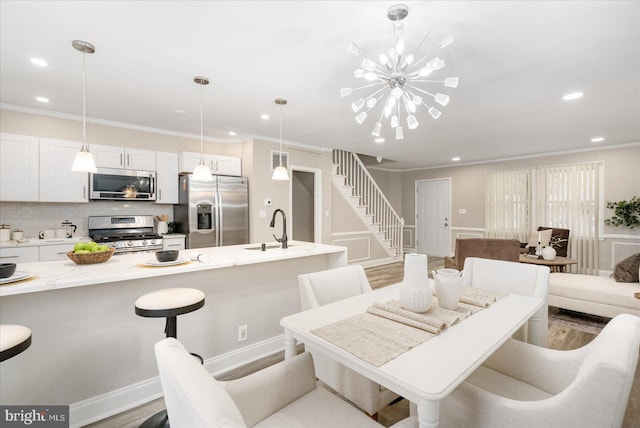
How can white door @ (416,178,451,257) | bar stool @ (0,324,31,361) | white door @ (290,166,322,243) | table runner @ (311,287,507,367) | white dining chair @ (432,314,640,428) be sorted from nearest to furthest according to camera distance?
white dining chair @ (432,314,640,428)
table runner @ (311,287,507,367)
bar stool @ (0,324,31,361)
white door @ (290,166,322,243)
white door @ (416,178,451,257)

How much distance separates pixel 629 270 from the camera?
10.7ft

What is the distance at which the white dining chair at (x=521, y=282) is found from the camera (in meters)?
1.84

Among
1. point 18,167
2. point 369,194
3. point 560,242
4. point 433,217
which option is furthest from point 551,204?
point 18,167

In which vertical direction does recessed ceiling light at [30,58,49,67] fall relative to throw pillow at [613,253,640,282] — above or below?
above

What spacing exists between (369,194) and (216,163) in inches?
137

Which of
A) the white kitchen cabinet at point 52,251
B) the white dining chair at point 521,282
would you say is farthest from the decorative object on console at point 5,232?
the white dining chair at point 521,282

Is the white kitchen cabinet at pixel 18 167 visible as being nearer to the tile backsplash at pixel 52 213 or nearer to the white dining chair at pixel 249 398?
the tile backsplash at pixel 52 213

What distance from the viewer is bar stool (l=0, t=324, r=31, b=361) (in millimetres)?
1200

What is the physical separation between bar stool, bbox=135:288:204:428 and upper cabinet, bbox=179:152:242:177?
3.09 metres

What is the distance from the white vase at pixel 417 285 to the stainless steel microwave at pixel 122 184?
3978mm

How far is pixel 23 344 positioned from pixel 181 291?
A: 2.31 ft

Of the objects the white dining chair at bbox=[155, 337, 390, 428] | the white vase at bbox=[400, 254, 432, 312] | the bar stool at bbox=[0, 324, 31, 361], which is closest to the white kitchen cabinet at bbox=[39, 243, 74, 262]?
the bar stool at bbox=[0, 324, 31, 361]

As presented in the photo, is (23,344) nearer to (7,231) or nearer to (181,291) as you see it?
(181,291)

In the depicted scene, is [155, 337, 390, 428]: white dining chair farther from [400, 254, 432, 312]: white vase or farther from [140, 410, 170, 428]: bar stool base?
[140, 410, 170, 428]: bar stool base
